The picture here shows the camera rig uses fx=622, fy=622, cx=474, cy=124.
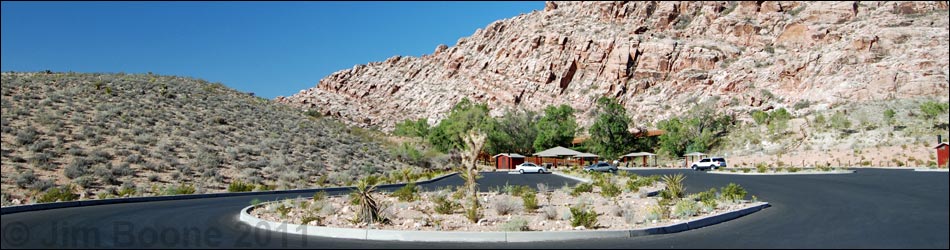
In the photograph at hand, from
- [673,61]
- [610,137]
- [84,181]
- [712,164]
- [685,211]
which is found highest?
[673,61]

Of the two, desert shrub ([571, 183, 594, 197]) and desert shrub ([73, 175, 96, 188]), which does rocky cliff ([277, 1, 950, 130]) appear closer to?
desert shrub ([571, 183, 594, 197])

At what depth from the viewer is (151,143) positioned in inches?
1420

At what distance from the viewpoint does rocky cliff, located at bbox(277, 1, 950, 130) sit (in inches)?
3305

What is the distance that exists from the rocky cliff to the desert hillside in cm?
5959

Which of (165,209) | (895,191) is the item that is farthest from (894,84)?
(165,209)

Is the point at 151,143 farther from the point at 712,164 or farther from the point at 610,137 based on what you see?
the point at 610,137

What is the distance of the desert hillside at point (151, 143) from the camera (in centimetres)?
2816

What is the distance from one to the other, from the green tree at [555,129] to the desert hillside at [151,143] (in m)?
28.5

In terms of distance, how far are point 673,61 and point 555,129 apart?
34274 millimetres

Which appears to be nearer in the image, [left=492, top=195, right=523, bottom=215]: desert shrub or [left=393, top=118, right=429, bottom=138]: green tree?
[left=492, top=195, right=523, bottom=215]: desert shrub

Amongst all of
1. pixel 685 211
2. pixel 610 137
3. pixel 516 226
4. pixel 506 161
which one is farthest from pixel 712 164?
pixel 516 226

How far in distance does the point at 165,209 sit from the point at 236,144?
23173 mm

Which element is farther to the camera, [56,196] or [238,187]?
[238,187]

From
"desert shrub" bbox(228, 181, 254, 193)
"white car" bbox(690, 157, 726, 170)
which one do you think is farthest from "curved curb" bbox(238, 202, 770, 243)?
"white car" bbox(690, 157, 726, 170)
